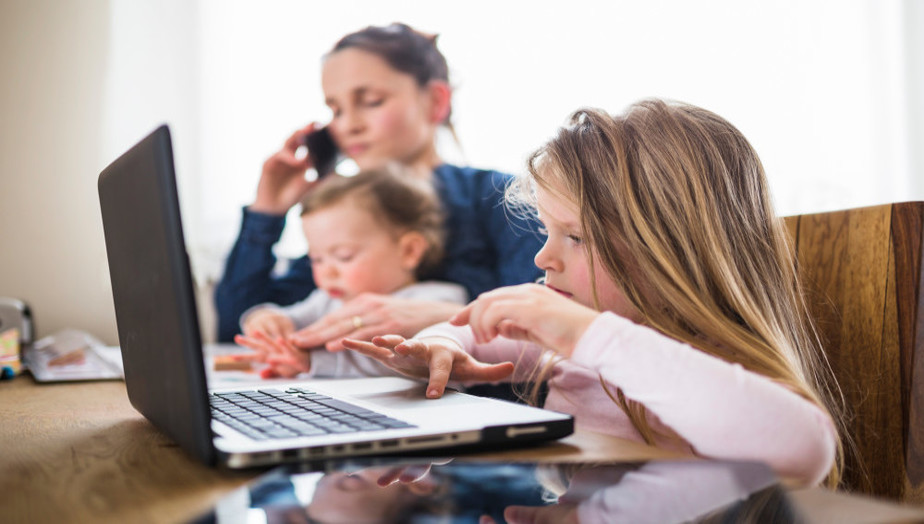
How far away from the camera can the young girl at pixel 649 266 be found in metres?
0.71

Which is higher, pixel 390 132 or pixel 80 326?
pixel 390 132

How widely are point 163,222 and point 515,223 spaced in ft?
4.16

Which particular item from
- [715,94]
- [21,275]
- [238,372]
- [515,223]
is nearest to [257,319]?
[238,372]

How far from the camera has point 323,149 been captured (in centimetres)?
208

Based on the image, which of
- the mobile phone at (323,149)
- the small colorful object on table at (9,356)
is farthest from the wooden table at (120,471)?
the mobile phone at (323,149)

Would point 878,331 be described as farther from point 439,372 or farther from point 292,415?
point 292,415

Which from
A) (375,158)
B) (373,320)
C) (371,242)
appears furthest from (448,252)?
(373,320)

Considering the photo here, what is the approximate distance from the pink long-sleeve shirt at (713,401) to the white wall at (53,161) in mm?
1728

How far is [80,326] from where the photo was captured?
1953mm

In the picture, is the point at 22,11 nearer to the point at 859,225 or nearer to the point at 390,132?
the point at 390,132

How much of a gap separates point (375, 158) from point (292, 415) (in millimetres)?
1513

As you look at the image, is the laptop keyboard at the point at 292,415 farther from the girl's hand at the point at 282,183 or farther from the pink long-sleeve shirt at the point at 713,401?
the girl's hand at the point at 282,183

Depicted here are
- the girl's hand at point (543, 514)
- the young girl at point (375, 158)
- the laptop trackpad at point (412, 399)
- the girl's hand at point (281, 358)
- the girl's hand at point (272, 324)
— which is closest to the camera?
the girl's hand at point (543, 514)

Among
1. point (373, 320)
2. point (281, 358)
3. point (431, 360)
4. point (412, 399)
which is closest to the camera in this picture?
point (412, 399)
